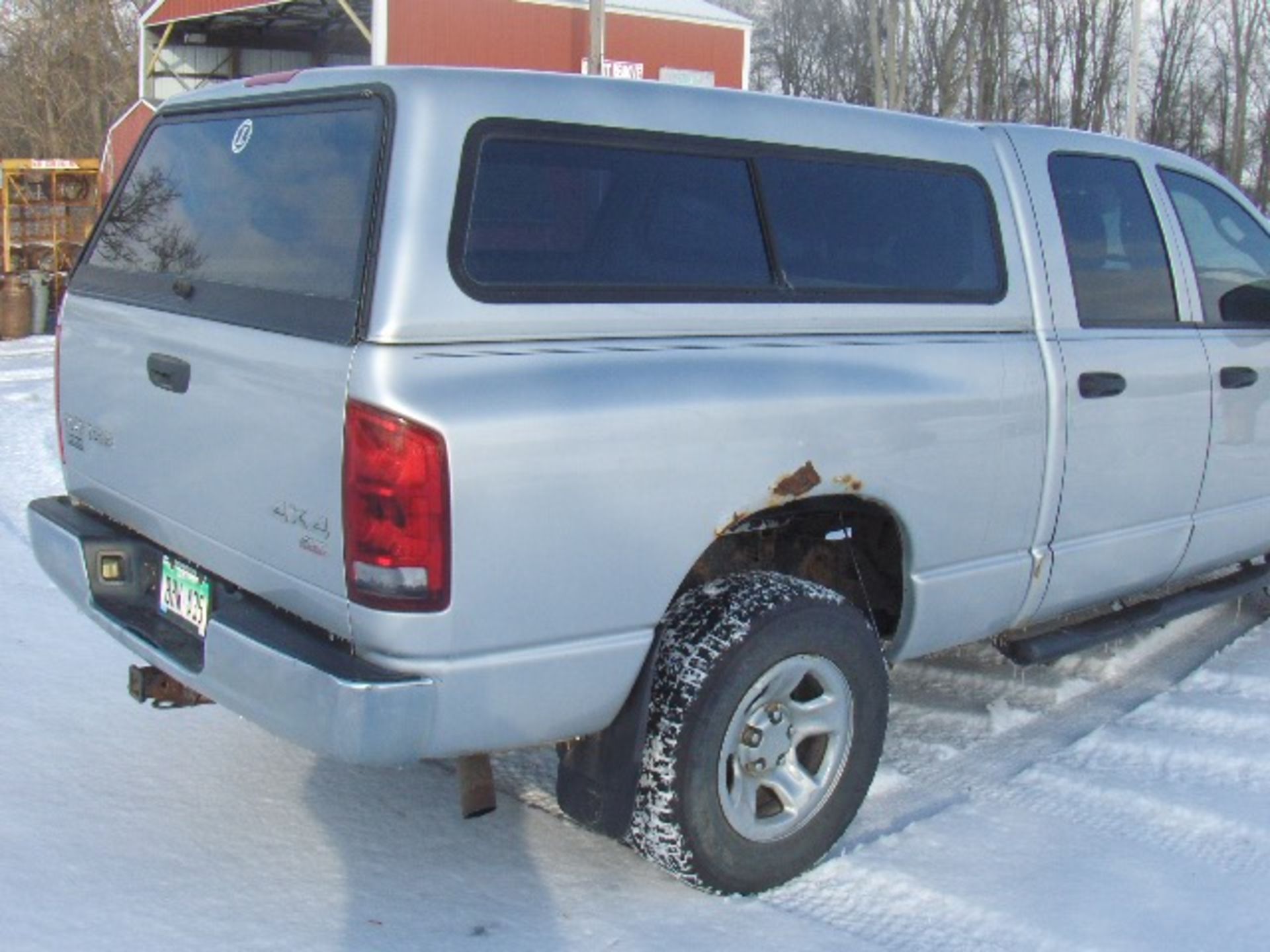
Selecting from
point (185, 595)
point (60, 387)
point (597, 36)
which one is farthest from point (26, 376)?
point (185, 595)

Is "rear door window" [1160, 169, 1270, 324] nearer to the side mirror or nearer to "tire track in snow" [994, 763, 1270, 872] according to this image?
the side mirror

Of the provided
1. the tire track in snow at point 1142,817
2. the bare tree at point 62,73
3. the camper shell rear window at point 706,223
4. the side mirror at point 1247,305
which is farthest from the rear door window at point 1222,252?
the bare tree at point 62,73

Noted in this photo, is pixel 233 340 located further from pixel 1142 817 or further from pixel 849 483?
pixel 1142 817

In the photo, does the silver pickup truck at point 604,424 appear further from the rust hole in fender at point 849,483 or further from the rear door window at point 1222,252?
the rear door window at point 1222,252

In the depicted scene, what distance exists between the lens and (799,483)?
3281 mm

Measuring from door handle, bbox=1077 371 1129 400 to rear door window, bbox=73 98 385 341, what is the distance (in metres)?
2.19

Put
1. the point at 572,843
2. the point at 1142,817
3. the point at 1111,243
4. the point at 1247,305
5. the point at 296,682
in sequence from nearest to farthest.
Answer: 1. the point at 296,682
2. the point at 572,843
3. the point at 1142,817
4. the point at 1111,243
5. the point at 1247,305

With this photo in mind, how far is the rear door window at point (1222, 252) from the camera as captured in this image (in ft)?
15.5

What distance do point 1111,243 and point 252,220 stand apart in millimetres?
2653

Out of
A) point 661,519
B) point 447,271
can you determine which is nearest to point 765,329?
point 661,519

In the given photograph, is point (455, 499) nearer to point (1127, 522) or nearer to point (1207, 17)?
point (1127, 522)

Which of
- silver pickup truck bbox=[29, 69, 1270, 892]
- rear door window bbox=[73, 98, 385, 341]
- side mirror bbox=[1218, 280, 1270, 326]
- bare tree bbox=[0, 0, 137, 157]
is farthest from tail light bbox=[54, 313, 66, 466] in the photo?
bare tree bbox=[0, 0, 137, 157]

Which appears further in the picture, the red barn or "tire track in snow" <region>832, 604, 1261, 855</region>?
the red barn

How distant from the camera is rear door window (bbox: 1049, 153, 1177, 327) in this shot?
165 inches
